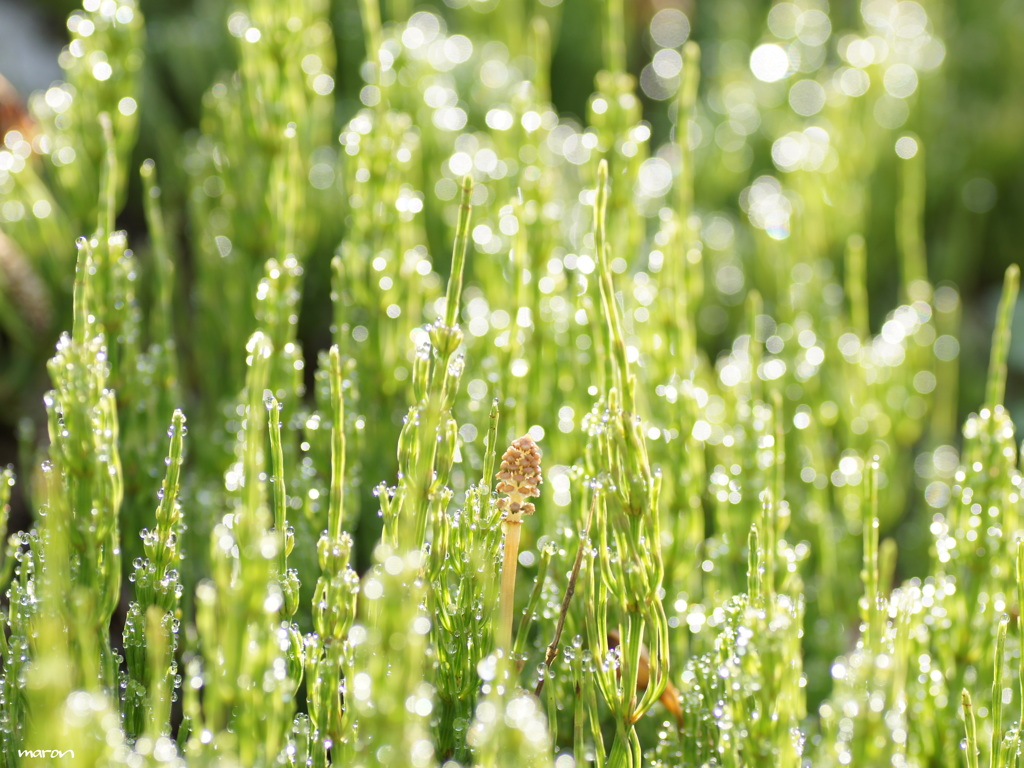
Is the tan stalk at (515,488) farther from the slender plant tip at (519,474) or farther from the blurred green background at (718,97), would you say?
the blurred green background at (718,97)

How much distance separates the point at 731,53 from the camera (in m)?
1.51

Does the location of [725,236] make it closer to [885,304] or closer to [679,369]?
[885,304]

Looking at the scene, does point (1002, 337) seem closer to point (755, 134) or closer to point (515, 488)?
point (515, 488)

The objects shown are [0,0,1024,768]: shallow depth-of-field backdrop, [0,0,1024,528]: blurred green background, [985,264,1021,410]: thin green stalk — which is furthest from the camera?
[0,0,1024,528]: blurred green background

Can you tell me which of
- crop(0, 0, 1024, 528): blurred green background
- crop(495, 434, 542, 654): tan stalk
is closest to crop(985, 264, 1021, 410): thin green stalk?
crop(495, 434, 542, 654): tan stalk

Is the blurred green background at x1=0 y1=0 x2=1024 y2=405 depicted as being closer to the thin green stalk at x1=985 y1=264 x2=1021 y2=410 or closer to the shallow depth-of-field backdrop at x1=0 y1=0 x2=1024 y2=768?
the shallow depth-of-field backdrop at x1=0 y1=0 x2=1024 y2=768

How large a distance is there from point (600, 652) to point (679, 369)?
0.27 m

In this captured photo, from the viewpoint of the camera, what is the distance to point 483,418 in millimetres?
701

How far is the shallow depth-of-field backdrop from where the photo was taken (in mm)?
452

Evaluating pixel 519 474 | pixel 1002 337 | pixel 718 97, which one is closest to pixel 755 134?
pixel 718 97

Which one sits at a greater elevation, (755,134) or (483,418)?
(755,134)

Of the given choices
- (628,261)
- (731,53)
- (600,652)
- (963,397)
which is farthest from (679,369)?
(731,53)

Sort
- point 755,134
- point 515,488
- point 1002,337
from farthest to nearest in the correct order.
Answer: point 755,134 < point 1002,337 < point 515,488

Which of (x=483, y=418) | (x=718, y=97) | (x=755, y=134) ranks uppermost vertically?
(x=718, y=97)
